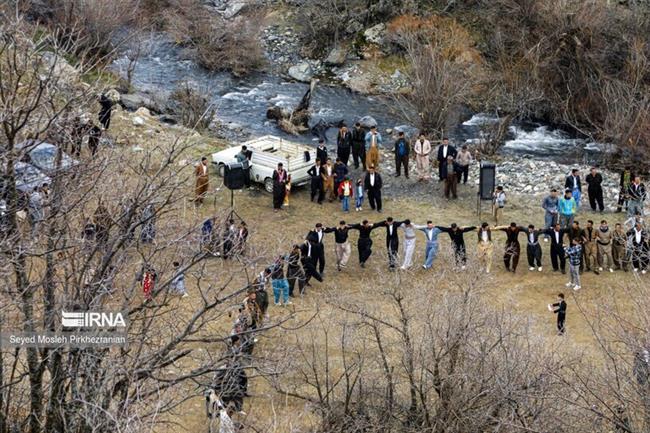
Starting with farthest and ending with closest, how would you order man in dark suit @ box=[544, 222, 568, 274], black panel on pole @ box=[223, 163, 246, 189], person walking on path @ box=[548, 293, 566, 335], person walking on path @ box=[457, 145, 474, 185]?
person walking on path @ box=[457, 145, 474, 185]
black panel on pole @ box=[223, 163, 246, 189]
man in dark suit @ box=[544, 222, 568, 274]
person walking on path @ box=[548, 293, 566, 335]

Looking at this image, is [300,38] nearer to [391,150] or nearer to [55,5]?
[55,5]

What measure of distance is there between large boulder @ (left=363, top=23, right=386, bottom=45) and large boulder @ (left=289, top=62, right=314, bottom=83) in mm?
2637

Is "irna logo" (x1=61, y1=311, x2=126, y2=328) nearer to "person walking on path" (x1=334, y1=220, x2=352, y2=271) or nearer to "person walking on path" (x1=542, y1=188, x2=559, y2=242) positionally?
"person walking on path" (x1=334, y1=220, x2=352, y2=271)

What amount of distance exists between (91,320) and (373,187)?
40.6 ft

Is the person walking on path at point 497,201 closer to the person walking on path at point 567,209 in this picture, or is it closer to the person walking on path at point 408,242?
the person walking on path at point 567,209

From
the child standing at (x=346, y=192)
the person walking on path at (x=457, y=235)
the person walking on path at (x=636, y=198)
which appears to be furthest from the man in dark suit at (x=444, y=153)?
the person walking on path at (x=636, y=198)

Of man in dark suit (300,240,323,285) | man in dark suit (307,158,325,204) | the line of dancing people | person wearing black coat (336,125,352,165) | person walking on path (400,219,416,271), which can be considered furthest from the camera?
person wearing black coat (336,125,352,165)

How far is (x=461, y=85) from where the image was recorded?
101ft

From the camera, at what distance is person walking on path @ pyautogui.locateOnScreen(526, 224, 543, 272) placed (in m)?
21.1

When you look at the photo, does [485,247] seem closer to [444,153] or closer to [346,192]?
[346,192]

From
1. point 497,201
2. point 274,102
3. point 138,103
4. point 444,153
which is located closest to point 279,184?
point 444,153

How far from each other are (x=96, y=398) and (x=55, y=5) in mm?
27236

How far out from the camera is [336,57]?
1527 inches

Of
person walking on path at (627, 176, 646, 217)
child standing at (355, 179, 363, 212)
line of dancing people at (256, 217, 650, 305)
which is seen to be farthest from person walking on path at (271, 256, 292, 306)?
person walking on path at (627, 176, 646, 217)
